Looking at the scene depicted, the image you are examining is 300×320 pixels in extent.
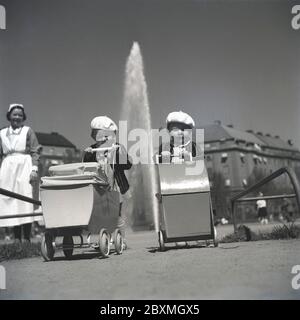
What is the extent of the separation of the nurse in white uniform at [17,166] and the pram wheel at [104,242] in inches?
56.4

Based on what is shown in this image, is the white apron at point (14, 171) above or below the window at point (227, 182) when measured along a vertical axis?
below

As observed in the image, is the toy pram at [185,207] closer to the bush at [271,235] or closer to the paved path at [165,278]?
the paved path at [165,278]

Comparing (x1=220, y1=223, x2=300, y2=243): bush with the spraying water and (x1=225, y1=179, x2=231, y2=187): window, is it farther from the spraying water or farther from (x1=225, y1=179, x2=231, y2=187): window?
(x1=225, y1=179, x2=231, y2=187): window

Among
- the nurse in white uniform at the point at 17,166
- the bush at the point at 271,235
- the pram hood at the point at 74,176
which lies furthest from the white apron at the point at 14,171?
the bush at the point at 271,235

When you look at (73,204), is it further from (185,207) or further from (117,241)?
(185,207)

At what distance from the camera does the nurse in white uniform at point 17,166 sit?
19.4ft

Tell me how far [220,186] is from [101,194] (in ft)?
117

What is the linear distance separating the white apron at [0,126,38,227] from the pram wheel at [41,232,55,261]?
1.10m

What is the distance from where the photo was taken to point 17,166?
5949 millimetres

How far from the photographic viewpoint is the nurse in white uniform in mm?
5914

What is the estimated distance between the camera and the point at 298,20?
506cm

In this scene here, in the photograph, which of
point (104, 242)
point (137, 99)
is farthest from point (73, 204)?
point (137, 99)
